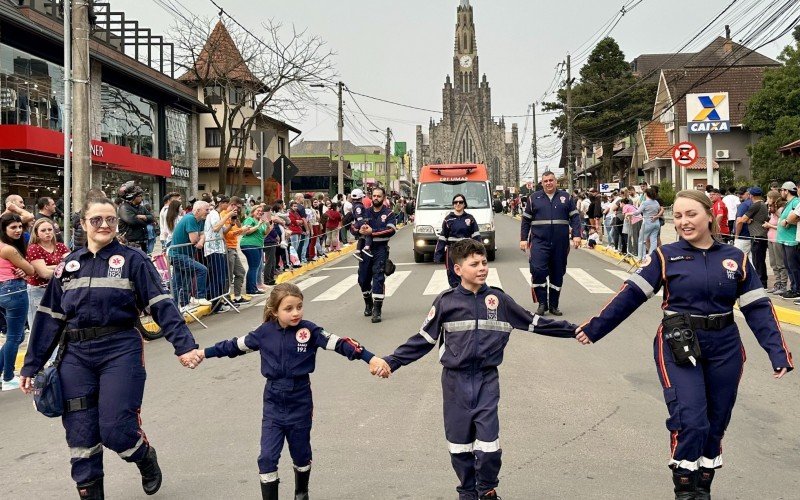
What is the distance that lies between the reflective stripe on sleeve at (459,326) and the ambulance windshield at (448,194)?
17.0 metres

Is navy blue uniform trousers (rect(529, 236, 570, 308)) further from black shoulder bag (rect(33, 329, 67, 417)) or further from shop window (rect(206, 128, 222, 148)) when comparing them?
shop window (rect(206, 128, 222, 148))

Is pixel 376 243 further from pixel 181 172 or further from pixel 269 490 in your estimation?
pixel 181 172

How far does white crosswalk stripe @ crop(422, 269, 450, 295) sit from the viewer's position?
14.5 m

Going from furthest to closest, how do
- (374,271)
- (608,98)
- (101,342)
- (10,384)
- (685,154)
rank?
(608,98) → (685,154) → (374,271) → (10,384) → (101,342)

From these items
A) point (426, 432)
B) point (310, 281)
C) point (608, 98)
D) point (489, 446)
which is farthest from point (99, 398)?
point (608, 98)

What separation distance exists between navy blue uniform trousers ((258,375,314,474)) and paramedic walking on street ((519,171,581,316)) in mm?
6843

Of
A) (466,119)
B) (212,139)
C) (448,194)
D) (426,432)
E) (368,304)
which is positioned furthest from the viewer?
(466,119)

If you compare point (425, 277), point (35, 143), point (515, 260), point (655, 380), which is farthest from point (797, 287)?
point (35, 143)

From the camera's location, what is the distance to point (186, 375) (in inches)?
322

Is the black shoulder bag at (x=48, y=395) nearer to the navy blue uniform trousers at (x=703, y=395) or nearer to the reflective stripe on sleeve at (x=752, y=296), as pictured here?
the navy blue uniform trousers at (x=703, y=395)

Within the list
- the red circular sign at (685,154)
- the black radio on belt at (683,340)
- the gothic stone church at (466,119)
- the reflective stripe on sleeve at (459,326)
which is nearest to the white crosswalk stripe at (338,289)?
the red circular sign at (685,154)

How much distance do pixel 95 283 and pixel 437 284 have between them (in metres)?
11.5

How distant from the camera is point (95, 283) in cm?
457

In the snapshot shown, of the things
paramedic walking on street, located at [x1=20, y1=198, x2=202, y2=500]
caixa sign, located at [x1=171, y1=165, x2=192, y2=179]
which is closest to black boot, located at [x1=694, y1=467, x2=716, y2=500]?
paramedic walking on street, located at [x1=20, y1=198, x2=202, y2=500]
